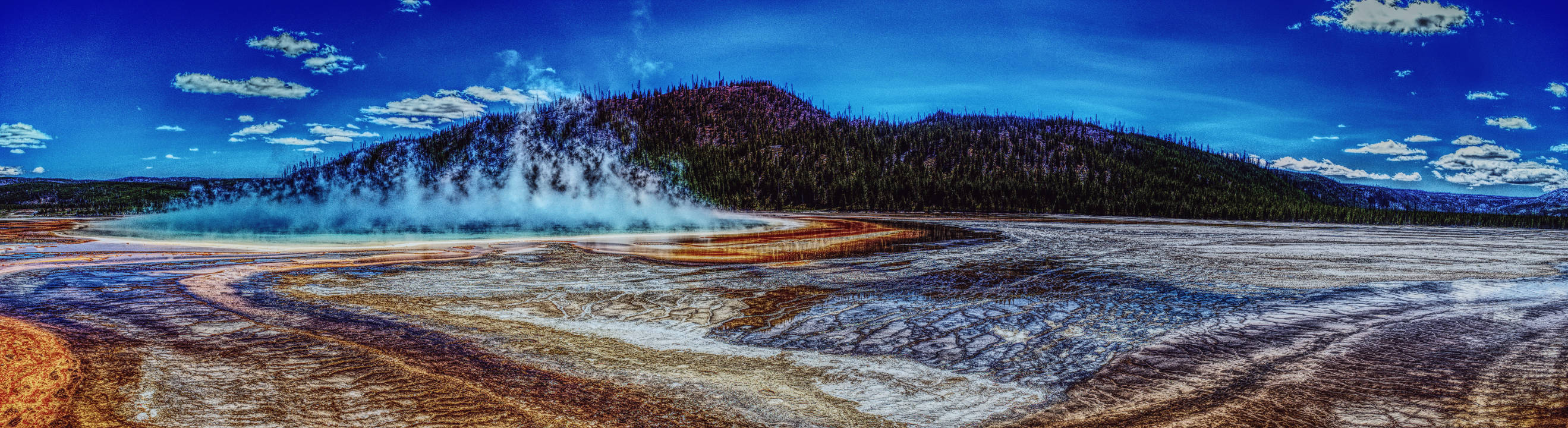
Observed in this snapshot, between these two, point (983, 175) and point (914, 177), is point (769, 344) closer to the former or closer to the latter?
point (914, 177)

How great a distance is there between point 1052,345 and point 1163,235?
2477 cm

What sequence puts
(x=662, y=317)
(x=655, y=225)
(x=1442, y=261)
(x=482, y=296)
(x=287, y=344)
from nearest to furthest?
(x=287, y=344) → (x=662, y=317) → (x=482, y=296) → (x=1442, y=261) → (x=655, y=225)

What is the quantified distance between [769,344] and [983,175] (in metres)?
132

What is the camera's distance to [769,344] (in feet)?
24.9

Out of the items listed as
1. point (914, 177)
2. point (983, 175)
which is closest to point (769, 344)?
point (914, 177)

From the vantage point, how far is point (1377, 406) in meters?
5.43

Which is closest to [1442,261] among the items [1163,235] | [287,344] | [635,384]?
[1163,235]

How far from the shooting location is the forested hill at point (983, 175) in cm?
10744

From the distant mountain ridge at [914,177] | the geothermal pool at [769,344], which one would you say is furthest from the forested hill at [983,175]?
the geothermal pool at [769,344]

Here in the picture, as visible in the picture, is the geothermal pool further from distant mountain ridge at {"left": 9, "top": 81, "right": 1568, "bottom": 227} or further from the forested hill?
the forested hill

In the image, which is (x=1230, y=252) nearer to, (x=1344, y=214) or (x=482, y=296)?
(x=482, y=296)

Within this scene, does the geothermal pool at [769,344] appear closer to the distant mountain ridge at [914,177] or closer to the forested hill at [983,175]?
the distant mountain ridge at [914,177]

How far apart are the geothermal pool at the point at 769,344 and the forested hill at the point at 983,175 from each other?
85.7 meters

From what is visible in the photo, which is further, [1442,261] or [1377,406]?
[1442,261]
